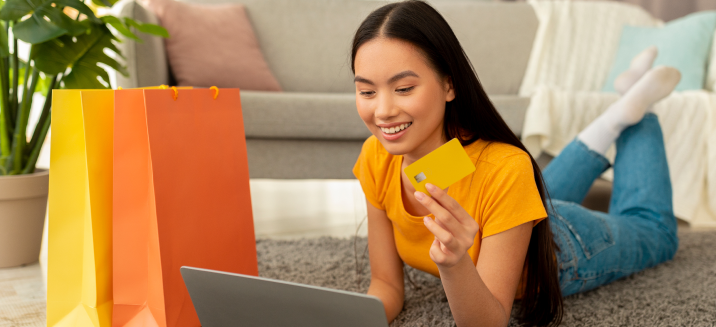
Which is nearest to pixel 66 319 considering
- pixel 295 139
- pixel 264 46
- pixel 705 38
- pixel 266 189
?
pixel 295 139

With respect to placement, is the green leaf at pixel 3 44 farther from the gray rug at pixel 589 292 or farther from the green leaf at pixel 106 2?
the gray rug at pixel 589 292

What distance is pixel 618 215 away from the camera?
56.6 inches

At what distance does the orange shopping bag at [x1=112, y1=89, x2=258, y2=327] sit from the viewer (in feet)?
2.66

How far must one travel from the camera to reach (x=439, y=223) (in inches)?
26.5

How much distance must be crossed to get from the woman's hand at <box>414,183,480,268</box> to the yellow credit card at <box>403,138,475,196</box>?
0.03m

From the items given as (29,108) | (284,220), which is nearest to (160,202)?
(29,108)

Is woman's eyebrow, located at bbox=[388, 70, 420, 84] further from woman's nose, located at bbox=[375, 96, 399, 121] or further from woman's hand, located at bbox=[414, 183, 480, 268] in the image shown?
woman's hand, located at bbox=[414, 183, 480, 268]

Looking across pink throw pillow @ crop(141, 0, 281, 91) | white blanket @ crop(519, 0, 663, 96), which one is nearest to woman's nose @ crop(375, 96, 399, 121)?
pink throw pillow @ crop(141, 0, 281, 91)

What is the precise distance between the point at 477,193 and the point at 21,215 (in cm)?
116

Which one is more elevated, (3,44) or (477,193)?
(3,44)

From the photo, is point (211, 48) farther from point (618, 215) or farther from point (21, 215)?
point (618, 215)

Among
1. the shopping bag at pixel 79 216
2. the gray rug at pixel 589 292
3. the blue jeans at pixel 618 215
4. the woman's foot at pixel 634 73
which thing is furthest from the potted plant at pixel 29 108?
the woman's foot at pixel 634 73

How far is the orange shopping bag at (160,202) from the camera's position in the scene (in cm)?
81

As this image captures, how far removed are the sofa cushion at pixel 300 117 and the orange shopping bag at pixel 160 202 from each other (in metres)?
1.02
